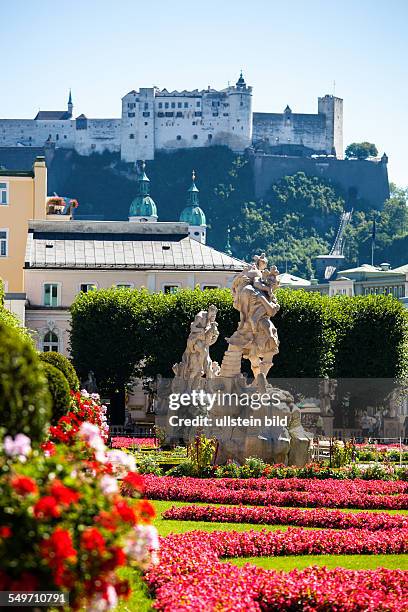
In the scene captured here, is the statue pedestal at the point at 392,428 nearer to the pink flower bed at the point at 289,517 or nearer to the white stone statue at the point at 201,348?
the white stone statue at the point at 201,348

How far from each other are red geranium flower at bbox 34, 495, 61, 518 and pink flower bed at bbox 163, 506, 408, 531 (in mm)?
13558

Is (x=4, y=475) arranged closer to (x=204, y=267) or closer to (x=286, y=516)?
(x=286, y=516)

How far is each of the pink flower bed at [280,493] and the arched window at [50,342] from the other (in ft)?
131

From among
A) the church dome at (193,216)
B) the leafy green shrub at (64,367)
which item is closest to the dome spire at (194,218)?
the church dome at (193,216)

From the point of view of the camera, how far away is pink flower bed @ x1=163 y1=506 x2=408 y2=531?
71.7ft

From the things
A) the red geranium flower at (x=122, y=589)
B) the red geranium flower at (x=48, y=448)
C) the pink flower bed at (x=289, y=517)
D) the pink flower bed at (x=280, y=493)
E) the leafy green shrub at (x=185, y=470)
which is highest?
the red geranium flower at (x=48, y=448)

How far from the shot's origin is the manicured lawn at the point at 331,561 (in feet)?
58.6

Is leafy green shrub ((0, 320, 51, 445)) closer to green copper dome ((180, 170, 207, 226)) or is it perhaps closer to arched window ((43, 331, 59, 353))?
arched window ((43, 331, 59, 353))

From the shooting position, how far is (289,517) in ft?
73.6

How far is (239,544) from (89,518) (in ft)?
33.5

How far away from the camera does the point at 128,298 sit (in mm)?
59156

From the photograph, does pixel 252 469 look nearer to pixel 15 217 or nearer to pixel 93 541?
pixel 93 541

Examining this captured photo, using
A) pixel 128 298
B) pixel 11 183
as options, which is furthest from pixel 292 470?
pixel 11 183

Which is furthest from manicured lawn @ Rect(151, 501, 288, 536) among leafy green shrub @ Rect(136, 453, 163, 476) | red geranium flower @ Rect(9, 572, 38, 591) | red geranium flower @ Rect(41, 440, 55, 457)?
red geranium flower @ Rect(9, 572, 38, 591)
